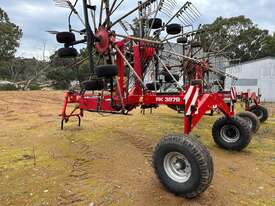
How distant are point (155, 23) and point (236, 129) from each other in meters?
2.85

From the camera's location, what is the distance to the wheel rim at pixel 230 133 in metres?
6.09

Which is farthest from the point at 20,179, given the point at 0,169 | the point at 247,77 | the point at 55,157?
the point at 247,77

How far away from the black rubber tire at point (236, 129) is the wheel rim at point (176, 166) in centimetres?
247

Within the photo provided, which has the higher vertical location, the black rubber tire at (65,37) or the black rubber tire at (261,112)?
the black rubber tire at (65,37)

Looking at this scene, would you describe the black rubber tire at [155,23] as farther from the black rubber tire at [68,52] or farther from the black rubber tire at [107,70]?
the black rubber tire at [107,70]

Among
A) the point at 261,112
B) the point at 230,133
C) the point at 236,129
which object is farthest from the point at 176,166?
the point at 261,112

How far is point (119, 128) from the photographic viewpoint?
8438mm

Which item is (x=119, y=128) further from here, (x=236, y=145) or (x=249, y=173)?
(x=249, y=173)

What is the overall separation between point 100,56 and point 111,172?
2.50 m

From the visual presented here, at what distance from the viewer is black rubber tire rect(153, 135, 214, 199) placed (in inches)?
141

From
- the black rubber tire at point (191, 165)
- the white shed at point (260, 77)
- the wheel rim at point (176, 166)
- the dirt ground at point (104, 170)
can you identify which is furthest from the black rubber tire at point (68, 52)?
the white shed at point (260, 77)

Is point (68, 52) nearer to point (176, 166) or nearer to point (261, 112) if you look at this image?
point (176, 166)

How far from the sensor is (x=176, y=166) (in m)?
3.98

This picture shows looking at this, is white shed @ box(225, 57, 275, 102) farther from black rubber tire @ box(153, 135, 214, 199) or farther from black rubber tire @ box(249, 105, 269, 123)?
black rubber tire @ box(153, 135, 214, 199)
